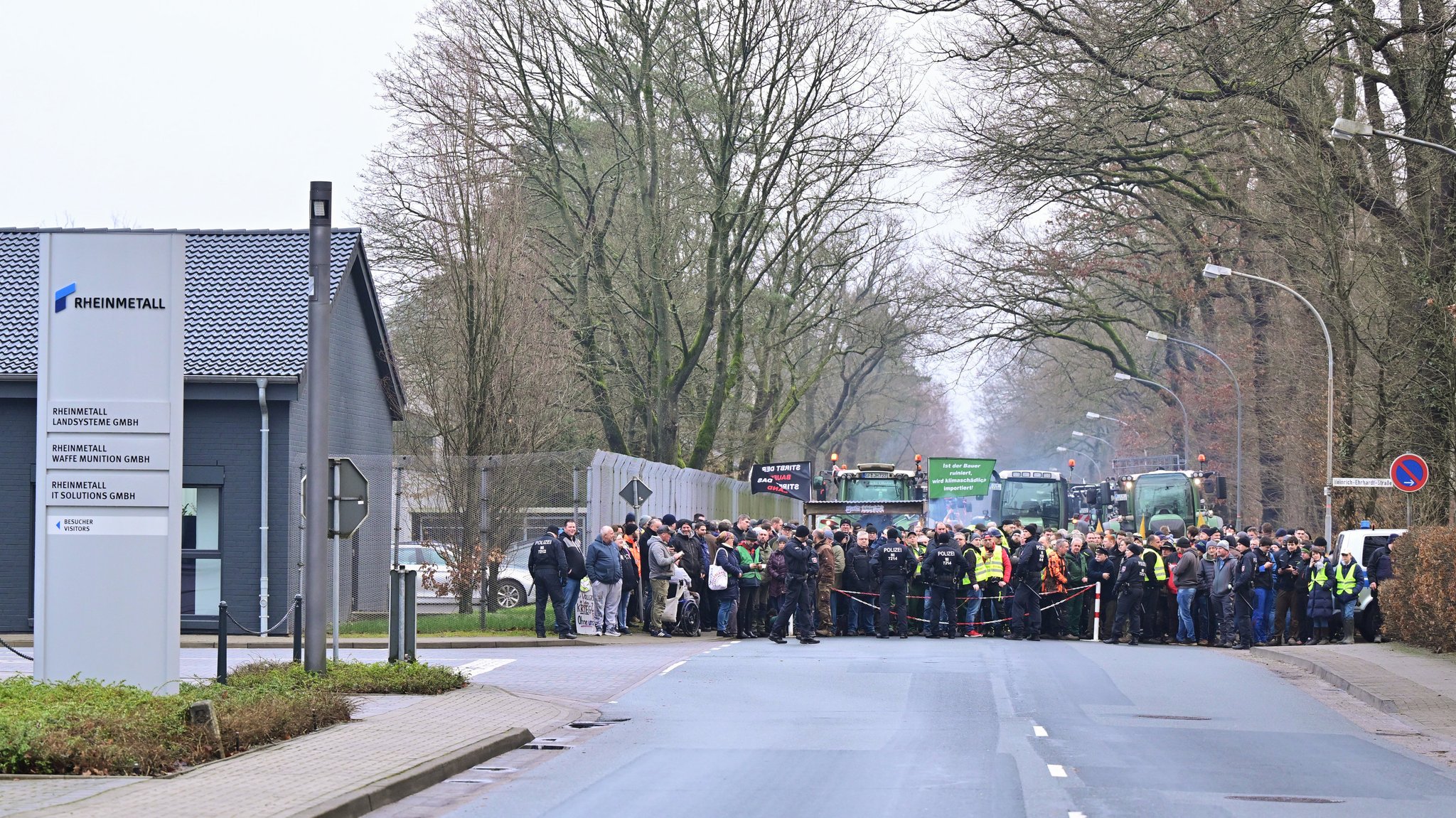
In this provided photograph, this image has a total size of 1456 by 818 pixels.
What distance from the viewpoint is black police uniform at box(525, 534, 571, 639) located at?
24.0m

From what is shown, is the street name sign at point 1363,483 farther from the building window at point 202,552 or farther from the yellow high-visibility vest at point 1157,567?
the building window at point 202,552

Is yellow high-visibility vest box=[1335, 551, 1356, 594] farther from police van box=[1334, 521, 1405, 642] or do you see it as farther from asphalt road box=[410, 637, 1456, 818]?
asphalt road box=[410, 637, 1456, 818]

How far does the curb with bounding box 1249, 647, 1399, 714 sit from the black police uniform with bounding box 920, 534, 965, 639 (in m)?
4.64

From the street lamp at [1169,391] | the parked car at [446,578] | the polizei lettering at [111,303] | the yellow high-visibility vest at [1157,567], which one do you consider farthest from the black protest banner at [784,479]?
the polizei lettering at [111,303]

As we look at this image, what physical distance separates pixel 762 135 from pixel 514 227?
11936 mm

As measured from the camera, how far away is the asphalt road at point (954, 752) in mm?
10266

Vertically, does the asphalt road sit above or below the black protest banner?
below

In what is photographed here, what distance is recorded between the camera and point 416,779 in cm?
1070

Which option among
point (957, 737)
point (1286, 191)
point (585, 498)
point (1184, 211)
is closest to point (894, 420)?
point (1184, 211)

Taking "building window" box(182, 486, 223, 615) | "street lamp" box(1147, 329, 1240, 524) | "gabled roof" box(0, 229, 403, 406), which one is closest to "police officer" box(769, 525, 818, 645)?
"gabled roof" box(0, 229, 403, 406)

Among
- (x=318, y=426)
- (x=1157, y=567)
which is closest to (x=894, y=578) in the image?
(x=1157, y=567)

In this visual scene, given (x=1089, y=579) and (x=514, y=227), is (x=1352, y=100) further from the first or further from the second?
(x=514, y=227)

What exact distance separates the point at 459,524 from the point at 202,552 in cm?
422

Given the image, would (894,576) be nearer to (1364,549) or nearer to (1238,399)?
(1364,549)
